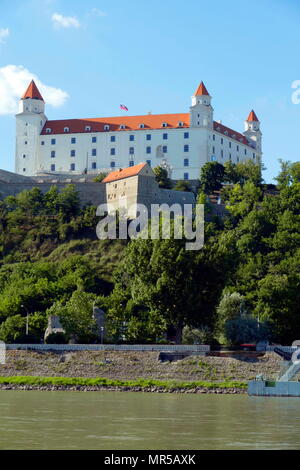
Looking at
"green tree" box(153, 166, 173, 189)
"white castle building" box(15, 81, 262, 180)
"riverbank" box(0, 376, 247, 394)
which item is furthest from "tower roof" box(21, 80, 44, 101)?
"riverbank" box(0, 376, 247, 394)

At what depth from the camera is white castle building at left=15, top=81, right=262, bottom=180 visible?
96.3m

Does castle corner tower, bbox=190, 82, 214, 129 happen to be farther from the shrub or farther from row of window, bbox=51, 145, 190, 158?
the shrub

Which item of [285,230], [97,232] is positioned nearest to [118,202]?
[97,232]

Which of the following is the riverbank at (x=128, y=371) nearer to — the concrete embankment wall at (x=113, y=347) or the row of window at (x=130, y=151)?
the concrete embankment wall at (x=113, y=347)

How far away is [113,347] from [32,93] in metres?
55.8

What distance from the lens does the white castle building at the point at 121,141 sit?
316 ft

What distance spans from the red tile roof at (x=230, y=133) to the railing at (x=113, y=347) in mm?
50275

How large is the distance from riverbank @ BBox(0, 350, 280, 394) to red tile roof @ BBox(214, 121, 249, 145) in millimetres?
51396

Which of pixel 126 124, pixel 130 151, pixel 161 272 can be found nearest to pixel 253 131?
Answer: pixel 126 124

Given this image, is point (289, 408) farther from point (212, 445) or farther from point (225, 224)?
point (225, 224)

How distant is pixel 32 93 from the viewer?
103m

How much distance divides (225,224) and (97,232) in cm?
1219

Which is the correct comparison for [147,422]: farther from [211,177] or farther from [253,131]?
[253,131]

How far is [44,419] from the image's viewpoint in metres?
31.8
